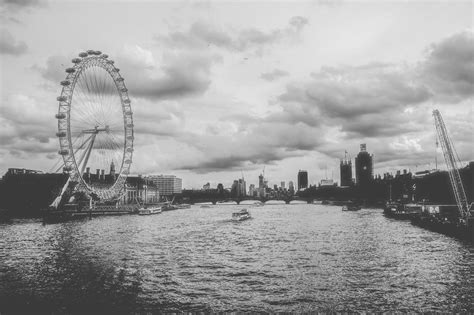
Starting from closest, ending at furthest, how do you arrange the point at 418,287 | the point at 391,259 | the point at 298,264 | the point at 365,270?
the point at 418,287, the point at 365,270, the point at 298,264, the point at 391,259

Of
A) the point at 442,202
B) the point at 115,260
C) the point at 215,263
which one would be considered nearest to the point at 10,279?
the point at 115,260

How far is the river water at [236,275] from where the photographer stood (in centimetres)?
2797

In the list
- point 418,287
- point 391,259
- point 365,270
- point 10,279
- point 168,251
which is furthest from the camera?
point 168,251

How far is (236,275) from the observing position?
1460 inches

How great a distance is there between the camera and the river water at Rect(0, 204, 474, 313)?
91.8 feet

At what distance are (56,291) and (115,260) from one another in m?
13.8

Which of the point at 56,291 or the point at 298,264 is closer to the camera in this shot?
the point at 56,291

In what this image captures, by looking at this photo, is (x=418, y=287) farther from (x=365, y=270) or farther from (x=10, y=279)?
(x=10, y=279)

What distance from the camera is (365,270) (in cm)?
3916

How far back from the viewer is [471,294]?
30312 mm

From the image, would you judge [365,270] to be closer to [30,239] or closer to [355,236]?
[355,236]

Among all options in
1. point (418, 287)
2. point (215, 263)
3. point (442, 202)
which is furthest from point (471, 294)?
point (442, 202)

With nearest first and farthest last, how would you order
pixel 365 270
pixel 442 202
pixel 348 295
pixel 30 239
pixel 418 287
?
pixel 348 295 < pixel 418 287 < pixel 365 270 < pixel 30 239 < pixel 442 202

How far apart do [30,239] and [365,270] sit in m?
53.2
